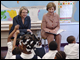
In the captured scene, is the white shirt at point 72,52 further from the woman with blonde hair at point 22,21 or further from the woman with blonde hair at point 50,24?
the woman with blonde hair at point 22,21

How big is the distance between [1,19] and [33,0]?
1122 millimetres

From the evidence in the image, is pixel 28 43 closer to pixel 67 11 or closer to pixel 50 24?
pixel 50 24

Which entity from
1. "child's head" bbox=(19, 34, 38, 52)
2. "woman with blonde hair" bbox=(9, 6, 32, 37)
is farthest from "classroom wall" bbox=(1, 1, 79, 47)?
"child's head" bbox=(19, 34, 38, 52)

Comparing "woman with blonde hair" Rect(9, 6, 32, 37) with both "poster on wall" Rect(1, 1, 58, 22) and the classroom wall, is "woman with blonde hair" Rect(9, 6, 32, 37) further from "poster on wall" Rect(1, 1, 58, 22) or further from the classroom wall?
"poster on wall" Rect(1, 1, 58, 22)

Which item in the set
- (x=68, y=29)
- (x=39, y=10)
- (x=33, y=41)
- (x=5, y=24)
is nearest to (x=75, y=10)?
(x=68, y=29)

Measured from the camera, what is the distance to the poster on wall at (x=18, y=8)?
3879mm

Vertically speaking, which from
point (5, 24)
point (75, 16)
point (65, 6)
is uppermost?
point (65, 6)

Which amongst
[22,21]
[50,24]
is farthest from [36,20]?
[22,21]

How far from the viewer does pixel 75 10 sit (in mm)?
4254

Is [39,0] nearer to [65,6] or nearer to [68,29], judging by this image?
[65,6]

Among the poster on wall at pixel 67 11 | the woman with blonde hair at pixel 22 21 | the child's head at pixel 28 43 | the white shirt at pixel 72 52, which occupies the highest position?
the poster on wall at pixel 67 11

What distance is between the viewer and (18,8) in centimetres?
391

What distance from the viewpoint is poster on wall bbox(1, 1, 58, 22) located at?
3.88 metres

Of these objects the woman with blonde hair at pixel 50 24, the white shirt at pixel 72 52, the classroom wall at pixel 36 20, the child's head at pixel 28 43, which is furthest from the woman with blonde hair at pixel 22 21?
the child's head at pixel 28 43
